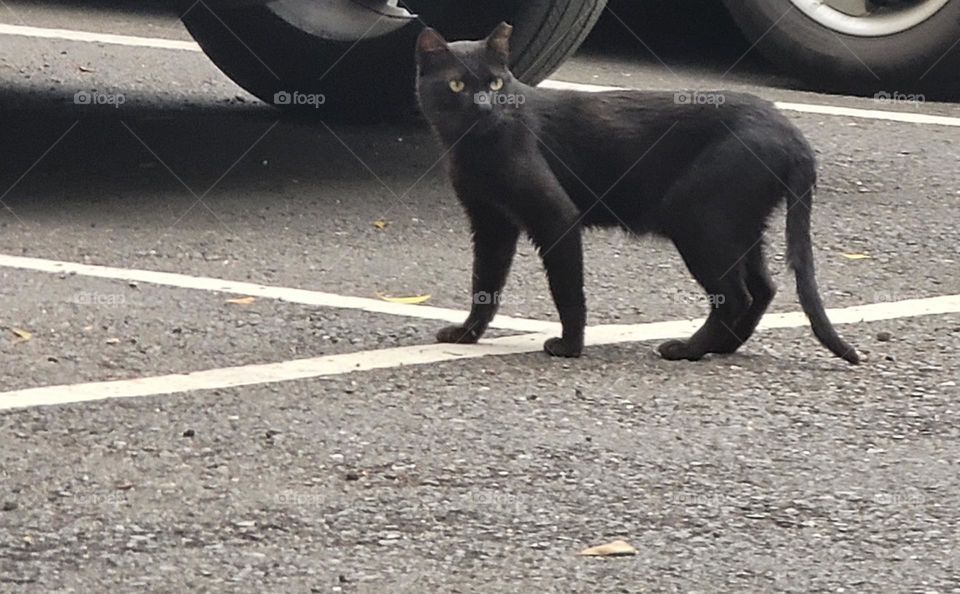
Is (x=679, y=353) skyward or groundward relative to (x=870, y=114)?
groundward

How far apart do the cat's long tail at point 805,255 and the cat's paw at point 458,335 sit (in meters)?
0.81

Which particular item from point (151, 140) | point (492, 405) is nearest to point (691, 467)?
point (492, 405)

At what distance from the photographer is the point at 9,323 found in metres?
4.92

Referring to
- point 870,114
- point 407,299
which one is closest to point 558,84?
point 870,114

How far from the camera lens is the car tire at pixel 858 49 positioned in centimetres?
812

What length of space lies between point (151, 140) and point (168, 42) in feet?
8.46

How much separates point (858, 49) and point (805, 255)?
362cm

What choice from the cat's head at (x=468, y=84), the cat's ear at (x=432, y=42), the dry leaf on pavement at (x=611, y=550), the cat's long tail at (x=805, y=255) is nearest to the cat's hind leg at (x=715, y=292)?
the cat's long tail at (x=805, y=255)

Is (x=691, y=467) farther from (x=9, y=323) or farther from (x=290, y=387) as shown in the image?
(x=9, y=323)

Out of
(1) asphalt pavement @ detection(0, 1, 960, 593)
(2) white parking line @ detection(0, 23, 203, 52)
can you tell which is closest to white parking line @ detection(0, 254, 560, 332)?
(1) asphalt pavement @ detection(0, 1, 960, 593)

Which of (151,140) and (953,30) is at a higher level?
(953,30)

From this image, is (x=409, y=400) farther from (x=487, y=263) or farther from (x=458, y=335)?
(x=487, y=263)

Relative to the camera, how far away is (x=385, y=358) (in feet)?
15.5

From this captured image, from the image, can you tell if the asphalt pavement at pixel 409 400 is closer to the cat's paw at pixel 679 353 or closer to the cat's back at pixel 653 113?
the cat's paw at pixel 679 353
